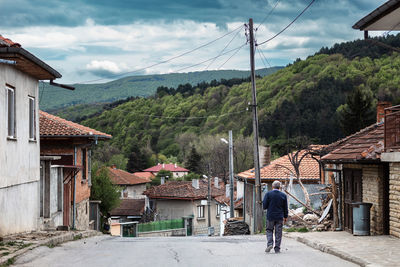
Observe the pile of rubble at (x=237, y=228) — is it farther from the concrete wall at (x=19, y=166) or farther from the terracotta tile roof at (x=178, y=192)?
the terracotta tile roof at (x=178, y=192)

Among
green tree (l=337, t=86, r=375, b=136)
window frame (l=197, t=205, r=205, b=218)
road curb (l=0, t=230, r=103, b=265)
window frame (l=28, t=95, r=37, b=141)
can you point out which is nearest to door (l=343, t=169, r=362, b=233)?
road curb (l=0, t=230, r=103, b=265)

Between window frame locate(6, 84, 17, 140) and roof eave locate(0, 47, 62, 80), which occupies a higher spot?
roof eave locate(0, 47, 62, 80)

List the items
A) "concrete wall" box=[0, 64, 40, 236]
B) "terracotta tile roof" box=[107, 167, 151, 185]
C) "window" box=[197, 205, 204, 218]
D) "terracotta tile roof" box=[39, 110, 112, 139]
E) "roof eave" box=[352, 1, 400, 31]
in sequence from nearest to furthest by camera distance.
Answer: "roof eave" box=[352, 1, 400, 31]
"concrete wall" box=[0, 64, 40, 236]
"terracotta tile roof" box=[39, 110, 112, 139]
"window" box=[197, 205, 204, 218]
"terracotta tile roof" box=[107, 167, 151, 185]

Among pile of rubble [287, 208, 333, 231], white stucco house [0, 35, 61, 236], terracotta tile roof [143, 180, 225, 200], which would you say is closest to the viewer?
white stucco house [0, 35, 61, 236]

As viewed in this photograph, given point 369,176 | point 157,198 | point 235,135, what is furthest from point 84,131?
point 235,135

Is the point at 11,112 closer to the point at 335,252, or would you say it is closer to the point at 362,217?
the point at 335,252

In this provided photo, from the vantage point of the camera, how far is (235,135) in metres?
92.8

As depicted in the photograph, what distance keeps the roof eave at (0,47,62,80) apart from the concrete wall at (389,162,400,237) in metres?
10.3

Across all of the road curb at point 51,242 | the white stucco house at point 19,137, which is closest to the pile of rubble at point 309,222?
the road curb at point 51,242

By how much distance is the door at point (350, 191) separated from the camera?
1805cm

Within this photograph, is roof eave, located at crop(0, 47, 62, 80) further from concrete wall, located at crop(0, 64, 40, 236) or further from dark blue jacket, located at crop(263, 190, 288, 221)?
dark blue jacket, located at crop(263, 190, 288, 221)

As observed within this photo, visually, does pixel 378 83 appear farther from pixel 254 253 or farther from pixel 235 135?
pixel 254 253

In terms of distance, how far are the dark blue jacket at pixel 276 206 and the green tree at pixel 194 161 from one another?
8637 centimetres

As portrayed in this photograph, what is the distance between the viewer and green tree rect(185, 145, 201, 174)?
332 ft
